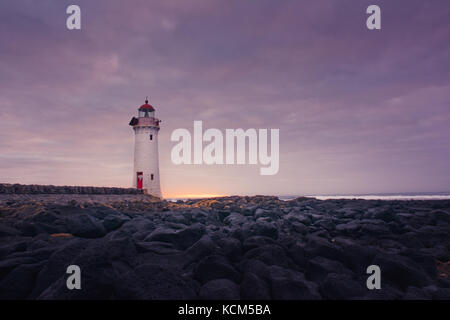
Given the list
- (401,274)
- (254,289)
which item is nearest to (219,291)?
(254,289)

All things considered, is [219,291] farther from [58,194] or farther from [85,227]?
[58,194]

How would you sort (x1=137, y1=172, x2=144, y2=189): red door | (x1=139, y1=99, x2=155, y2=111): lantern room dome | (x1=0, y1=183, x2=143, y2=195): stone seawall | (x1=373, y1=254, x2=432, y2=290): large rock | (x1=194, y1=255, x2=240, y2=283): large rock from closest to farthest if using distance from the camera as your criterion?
1. (x1=194, y1=255, x2=240, y2=283): large rock
2. (x1=373, y1=254, x2=432, y2=290): large rock
3. (x1=0, y1=183, x2=143, y2=195): stone seawall
4. (x1=137, y1=172, x2=144, y2=189): red door
5. (x1=139, y1=99, x2=155, y2=111): lantern room dome

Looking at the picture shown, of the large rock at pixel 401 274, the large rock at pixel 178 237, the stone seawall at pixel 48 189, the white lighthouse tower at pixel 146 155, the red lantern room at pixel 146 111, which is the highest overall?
the red lantern room at pixel 146 111

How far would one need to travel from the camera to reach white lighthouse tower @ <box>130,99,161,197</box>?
79.6ft

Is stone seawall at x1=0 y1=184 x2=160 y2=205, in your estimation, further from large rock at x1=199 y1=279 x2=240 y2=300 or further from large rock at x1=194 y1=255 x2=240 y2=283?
large rock at x1=199 y1=279 x2=240 y2=300

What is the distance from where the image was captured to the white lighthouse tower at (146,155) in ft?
79.6

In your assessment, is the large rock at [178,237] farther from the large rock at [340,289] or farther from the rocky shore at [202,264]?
the large rock at [340,289]

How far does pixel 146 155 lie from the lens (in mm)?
24547

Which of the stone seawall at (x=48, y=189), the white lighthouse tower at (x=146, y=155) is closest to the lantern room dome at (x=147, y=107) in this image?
the white lighthouse tower at (x=146, y=155)

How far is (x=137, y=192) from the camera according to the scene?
2088cm


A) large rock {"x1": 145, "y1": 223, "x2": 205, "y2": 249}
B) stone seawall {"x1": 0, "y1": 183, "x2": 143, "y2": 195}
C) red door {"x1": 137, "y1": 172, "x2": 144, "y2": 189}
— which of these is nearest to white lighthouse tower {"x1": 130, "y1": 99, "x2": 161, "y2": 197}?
red door {"x1": 137, "y1": 172, "x2": 144, "y2": 189}
